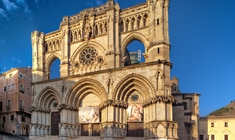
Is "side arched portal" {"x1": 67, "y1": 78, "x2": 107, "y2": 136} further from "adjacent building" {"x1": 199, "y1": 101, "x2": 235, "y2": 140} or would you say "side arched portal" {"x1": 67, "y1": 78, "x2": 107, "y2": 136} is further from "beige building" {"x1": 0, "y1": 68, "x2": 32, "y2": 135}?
"adjacent building" {"x1": 199, "y1": 101, "x2": 235, "y2": 140}

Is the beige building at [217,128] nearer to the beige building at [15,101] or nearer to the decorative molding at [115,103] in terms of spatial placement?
the decorative molding at [115,103]

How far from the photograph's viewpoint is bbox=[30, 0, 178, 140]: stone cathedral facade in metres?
21.9

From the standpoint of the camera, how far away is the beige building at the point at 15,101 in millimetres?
35375

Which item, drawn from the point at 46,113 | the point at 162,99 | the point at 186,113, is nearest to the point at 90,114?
the point at 46,113

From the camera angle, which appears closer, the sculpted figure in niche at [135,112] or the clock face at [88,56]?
the sculpted figure in niche at [135,112]

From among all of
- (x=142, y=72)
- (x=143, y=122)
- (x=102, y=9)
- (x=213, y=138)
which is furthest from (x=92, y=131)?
(x=213, y=138)

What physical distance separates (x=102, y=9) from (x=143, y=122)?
11567 mm

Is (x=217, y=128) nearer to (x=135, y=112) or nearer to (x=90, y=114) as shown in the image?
(x=135, y=112)

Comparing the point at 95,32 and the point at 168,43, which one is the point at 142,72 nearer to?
the point at 168,43

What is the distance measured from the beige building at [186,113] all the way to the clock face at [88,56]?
9.44 m

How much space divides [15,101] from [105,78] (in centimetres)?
1743

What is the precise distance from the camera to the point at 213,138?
45.3m

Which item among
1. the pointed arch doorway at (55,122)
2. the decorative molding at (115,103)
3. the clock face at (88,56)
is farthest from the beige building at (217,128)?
the clock face at (88,56)

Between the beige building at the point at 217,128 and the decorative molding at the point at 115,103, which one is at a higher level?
→ the decorative molding at the point at 115,103
